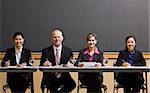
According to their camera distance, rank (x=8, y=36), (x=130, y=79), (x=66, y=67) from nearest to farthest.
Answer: (x=66, y=67), (x=130, y=79), (x=8, y=36)

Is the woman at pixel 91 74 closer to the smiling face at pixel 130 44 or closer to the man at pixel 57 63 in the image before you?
the man at pixel 57 63

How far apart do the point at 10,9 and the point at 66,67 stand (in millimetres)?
2093

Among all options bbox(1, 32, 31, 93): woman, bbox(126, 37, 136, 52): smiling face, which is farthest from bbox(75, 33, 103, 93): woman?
bbox(1, 32, 31, 93): woman

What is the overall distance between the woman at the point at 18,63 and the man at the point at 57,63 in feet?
0.93

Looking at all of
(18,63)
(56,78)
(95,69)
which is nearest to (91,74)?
(95,69)

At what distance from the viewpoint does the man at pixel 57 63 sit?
4867 millimetres

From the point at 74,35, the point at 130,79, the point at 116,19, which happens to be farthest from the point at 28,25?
the point at 130,79

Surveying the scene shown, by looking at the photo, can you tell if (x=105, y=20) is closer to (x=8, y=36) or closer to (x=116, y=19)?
(x=116, y=19)

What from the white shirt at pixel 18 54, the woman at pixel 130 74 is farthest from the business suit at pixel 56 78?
the woman at pixel 130 74

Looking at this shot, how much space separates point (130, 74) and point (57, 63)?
112 centimetres

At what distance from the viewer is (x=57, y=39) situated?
496 centimetres

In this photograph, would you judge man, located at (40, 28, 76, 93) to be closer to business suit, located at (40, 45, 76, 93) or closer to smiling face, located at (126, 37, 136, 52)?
business suit, located at (40, 45, 76, 93)

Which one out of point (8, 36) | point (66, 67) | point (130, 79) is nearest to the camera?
point (66, 67)

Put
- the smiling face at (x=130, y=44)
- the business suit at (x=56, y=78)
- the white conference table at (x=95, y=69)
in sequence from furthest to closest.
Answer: the smiling face at (x=130, y=44), the business suit at (x=56, y=78), the white conference table at (x=95, y=69)
